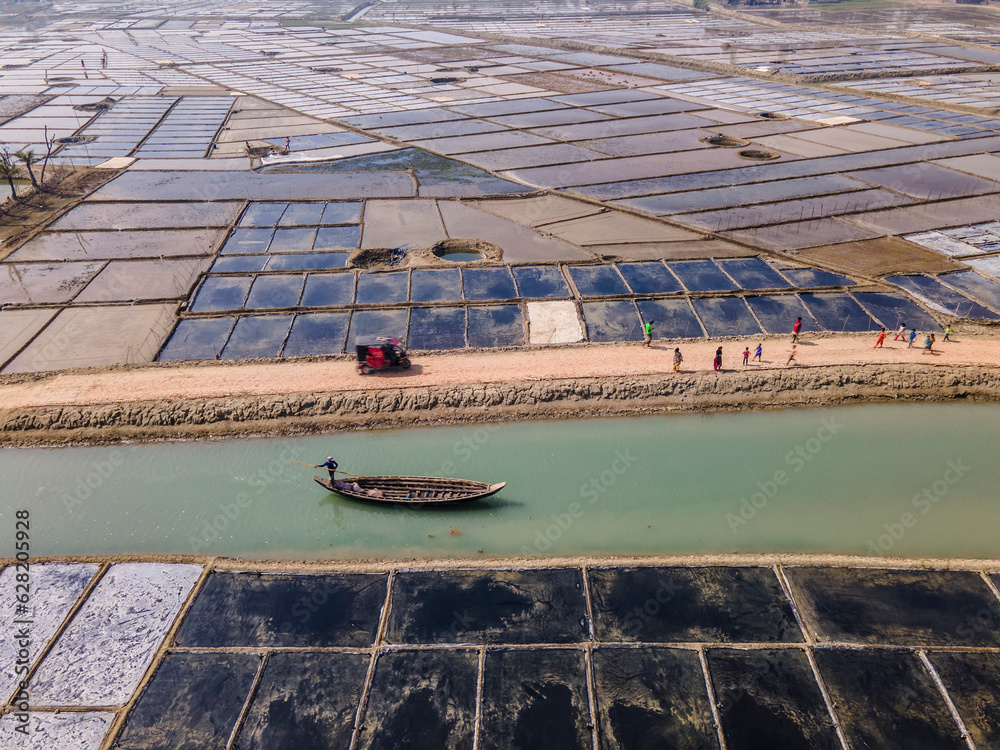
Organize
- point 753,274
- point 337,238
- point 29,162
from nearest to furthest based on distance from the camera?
point 753,274 < point 337,238 < point 29,162

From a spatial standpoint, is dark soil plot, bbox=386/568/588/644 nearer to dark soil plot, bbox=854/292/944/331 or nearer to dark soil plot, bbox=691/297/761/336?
dark soil plot, bbox=691/297/761/336

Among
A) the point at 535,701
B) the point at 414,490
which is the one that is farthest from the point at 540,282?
the point at 535,701

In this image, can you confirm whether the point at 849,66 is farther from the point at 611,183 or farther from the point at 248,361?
the point at 248,361

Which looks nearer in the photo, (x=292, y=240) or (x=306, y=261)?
(x=306, y=261)

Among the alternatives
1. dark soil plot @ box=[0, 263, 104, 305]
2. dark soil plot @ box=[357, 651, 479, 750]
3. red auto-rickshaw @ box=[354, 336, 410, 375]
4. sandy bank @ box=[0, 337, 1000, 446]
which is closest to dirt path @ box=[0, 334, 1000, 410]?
sandy bank @ box=[0, 337, 1000, 446]

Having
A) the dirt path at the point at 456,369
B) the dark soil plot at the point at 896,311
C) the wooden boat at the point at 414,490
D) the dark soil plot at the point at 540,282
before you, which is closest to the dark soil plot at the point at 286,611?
the wooden boat at the point at 414,490

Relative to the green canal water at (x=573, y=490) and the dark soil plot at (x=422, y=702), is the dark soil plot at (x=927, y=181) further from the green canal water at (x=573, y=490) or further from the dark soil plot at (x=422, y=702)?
the dark soil plot at (x=422, y=702)

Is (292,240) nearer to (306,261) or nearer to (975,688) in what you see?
(306,261)
